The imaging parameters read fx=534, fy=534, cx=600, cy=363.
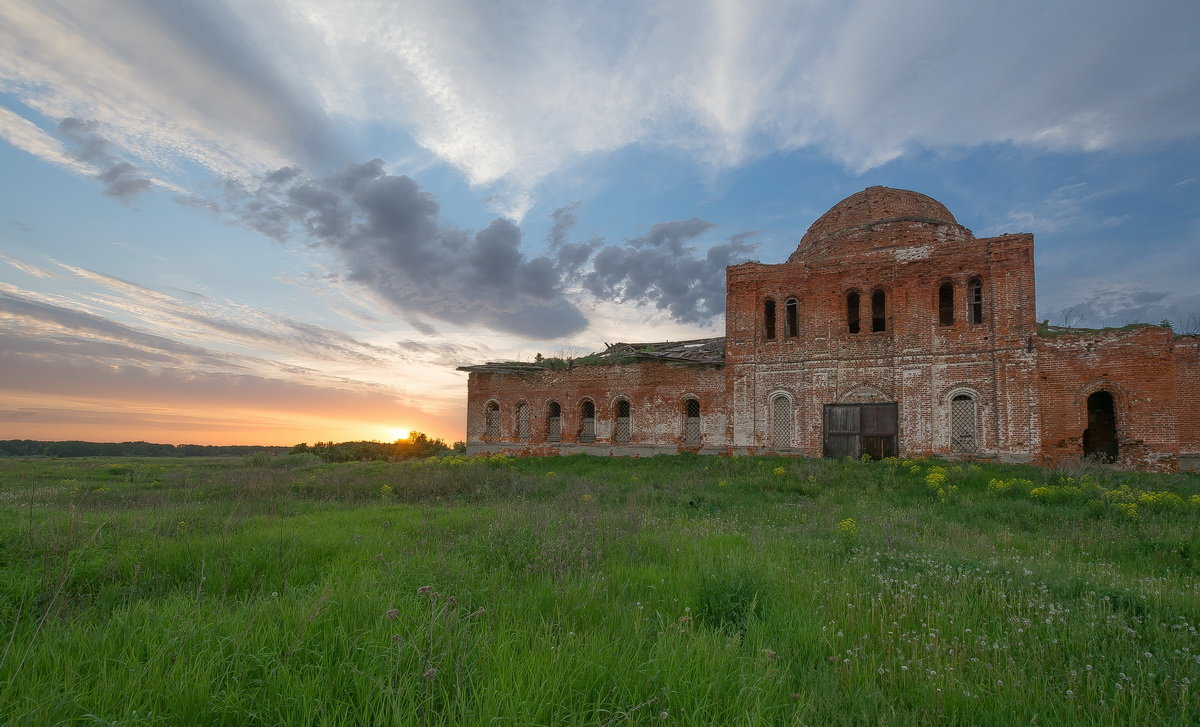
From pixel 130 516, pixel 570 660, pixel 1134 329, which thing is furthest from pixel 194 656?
pixel 1134 329

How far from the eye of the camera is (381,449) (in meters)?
35.1

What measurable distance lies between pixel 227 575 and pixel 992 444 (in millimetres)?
20162

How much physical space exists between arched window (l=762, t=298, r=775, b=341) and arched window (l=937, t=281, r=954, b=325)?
5614mm

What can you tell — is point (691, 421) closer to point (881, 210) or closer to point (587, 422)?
point (587, 422)

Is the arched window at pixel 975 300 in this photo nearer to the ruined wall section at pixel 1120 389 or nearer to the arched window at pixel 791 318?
the ruined wall section at pixel 1120 389

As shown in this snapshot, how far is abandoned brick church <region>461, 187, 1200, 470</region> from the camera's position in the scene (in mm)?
16141

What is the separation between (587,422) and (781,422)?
28.0ft

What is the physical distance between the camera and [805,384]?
1967 cm

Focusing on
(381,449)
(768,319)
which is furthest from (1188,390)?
(381,449)

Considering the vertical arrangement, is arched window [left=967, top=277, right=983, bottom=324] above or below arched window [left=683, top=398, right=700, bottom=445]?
above

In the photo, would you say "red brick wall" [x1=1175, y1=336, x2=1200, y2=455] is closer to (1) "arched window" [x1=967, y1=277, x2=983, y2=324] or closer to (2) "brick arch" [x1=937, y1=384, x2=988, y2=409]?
(2) "brick arch" [x1=937, y1=384, x2=988, y2=409]

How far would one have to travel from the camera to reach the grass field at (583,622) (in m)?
2.64

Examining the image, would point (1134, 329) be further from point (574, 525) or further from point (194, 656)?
point (194, 656)

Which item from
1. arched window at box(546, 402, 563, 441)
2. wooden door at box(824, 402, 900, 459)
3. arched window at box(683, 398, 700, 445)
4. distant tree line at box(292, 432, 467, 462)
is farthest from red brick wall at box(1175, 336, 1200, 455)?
distant tree line at box(292, 432, 467, 462)
